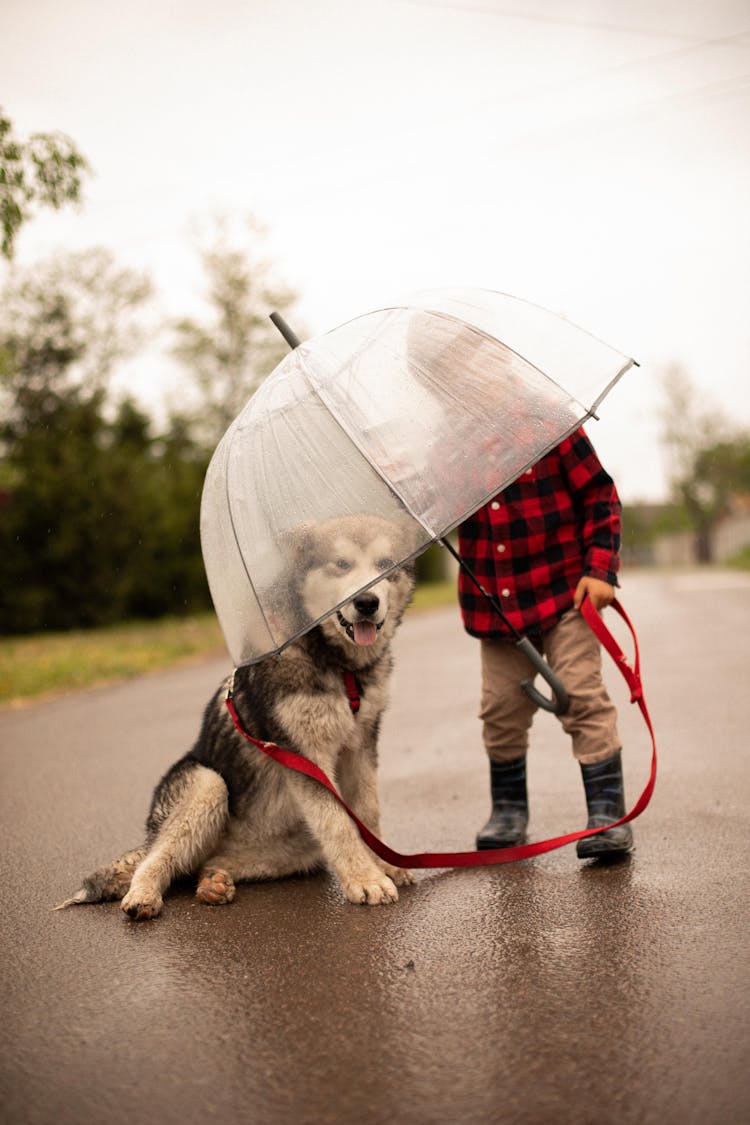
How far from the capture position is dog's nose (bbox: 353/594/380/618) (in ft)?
13.1

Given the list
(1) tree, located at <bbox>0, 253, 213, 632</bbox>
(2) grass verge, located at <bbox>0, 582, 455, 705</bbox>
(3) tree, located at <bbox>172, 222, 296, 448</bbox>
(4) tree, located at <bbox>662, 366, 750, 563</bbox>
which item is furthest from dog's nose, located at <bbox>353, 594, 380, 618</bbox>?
(4) tree, located at <bbox>662, 366, 750, 563</bbox>

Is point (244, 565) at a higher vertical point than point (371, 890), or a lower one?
higher

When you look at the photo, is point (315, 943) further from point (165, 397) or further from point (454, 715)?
point (165, 397)

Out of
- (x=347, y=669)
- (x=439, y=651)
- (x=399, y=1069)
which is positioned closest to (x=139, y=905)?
(x=347, y=669)

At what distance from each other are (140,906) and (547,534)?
232 centimetres

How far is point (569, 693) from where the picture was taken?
4727 millimetres

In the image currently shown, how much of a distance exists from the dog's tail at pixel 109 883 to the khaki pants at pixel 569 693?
1.69m

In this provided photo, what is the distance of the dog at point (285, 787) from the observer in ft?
13.7

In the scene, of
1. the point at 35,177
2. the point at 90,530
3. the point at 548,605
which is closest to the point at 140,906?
the point at 548,605

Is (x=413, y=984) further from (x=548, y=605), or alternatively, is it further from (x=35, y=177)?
(x=35, y=177)

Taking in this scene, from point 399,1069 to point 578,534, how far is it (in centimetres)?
277

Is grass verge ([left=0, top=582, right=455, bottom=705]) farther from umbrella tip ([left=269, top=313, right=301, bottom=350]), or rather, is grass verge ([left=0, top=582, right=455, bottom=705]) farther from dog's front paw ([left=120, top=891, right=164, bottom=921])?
dog's front paw ([left=120, top=891, right=164, bottom=921])

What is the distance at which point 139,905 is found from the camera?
4.04m

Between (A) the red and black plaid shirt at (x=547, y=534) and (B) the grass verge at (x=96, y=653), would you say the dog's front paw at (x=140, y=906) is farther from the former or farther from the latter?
(B) the grass verge at (x=96, y=653)
